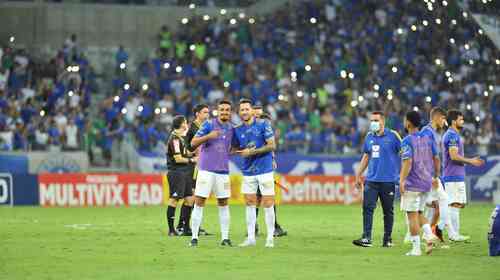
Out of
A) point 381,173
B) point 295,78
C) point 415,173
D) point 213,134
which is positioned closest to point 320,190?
point 295,78

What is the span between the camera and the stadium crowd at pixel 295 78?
3759cm

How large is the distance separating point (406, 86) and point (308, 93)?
149 inches

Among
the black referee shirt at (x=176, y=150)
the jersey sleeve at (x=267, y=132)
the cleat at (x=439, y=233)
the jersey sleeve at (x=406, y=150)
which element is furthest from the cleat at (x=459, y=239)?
the black referee shirt at (x=176, y=150)

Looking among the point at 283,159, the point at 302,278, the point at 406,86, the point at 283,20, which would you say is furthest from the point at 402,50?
the point at 302,278

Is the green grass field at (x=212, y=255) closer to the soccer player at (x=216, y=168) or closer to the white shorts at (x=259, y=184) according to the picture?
the soccer player at (x=216, y=168)

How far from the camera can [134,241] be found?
64.4ft

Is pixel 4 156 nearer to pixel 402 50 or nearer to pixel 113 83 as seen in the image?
pixel 113 83

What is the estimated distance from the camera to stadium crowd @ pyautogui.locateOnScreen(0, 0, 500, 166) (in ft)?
123

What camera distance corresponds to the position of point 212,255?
16906 millimetres

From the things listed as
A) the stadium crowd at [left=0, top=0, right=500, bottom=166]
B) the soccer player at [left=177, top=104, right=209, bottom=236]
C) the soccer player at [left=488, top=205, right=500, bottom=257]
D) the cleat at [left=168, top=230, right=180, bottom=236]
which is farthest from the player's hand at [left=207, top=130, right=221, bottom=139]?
the stadium crowd at [left=0, top=0, right=500, bottom=166]

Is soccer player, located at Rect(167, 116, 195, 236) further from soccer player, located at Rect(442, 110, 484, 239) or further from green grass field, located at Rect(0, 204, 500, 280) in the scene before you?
soccer player, located at Rect(442, 110, 484, 239)

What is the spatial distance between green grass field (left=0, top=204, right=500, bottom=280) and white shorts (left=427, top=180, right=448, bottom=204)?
2.83ft

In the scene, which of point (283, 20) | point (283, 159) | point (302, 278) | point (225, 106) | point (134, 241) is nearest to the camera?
point (302, 278)

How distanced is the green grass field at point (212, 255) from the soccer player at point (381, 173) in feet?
1.60
